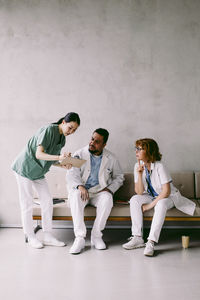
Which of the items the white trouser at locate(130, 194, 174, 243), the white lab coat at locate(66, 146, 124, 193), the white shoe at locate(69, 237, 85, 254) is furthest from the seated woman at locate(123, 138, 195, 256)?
the white shoe at locate(69, 237, 85, 254)

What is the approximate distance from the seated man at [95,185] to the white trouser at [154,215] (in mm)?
279

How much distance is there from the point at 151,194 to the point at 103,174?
60 centimetres

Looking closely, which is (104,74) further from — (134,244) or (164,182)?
(134,244)

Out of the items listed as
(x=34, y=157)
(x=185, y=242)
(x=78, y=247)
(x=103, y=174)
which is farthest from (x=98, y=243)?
(x=34, y=157)

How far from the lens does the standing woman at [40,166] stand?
3256mm

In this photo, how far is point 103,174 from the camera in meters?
3.78

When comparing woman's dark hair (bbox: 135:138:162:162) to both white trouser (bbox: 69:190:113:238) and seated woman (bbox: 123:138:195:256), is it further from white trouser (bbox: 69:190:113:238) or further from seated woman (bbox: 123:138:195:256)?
white trouser (bbox: 69:190:113:238)

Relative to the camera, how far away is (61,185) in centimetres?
412

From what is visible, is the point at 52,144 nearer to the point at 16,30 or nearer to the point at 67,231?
the point at 67,231

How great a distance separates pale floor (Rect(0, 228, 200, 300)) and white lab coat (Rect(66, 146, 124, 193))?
2.13 ft

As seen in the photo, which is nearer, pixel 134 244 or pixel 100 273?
pixel 100 273

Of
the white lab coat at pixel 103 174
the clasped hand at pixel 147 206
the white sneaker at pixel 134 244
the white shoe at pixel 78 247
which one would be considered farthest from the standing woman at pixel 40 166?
the clasped hand at pixel 147 206

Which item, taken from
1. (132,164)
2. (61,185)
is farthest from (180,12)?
(61,185)

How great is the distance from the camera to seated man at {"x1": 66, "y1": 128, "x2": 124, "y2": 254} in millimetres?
3436
